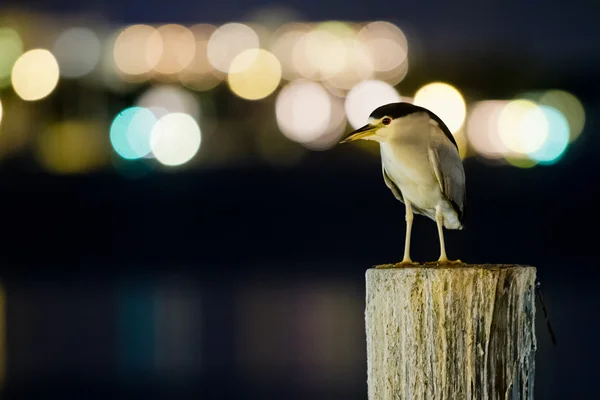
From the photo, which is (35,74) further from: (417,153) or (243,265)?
(417,153)

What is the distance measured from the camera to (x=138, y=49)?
48.9 meters

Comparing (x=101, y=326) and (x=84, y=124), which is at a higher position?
(x=84, y=124)

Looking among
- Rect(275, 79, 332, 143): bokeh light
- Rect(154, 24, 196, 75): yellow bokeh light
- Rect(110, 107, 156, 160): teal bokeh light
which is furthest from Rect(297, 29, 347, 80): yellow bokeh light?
Rect(110, 107, 156, 160): teal bokeh light

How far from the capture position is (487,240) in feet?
71.2

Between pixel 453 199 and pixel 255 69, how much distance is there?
148ft

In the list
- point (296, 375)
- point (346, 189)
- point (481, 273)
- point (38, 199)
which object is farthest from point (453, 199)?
point (38, 199)

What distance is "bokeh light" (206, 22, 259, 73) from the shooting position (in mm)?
51188

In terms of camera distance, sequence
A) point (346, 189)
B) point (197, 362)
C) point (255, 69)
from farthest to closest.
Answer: point (255, 69) < point (346, 189) < point (197, 362)

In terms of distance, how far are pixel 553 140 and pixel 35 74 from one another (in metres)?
21.8

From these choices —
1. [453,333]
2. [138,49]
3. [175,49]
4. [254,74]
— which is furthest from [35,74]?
[453,333]

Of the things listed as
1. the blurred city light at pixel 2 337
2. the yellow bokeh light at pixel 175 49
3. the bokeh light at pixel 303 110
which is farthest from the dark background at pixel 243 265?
the yellow bokeh light at pixel 175 49

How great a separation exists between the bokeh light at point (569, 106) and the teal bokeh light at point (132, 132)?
1521cm

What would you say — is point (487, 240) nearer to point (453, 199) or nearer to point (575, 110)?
point (453, 199)

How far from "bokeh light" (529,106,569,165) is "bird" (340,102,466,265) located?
80.5ft
